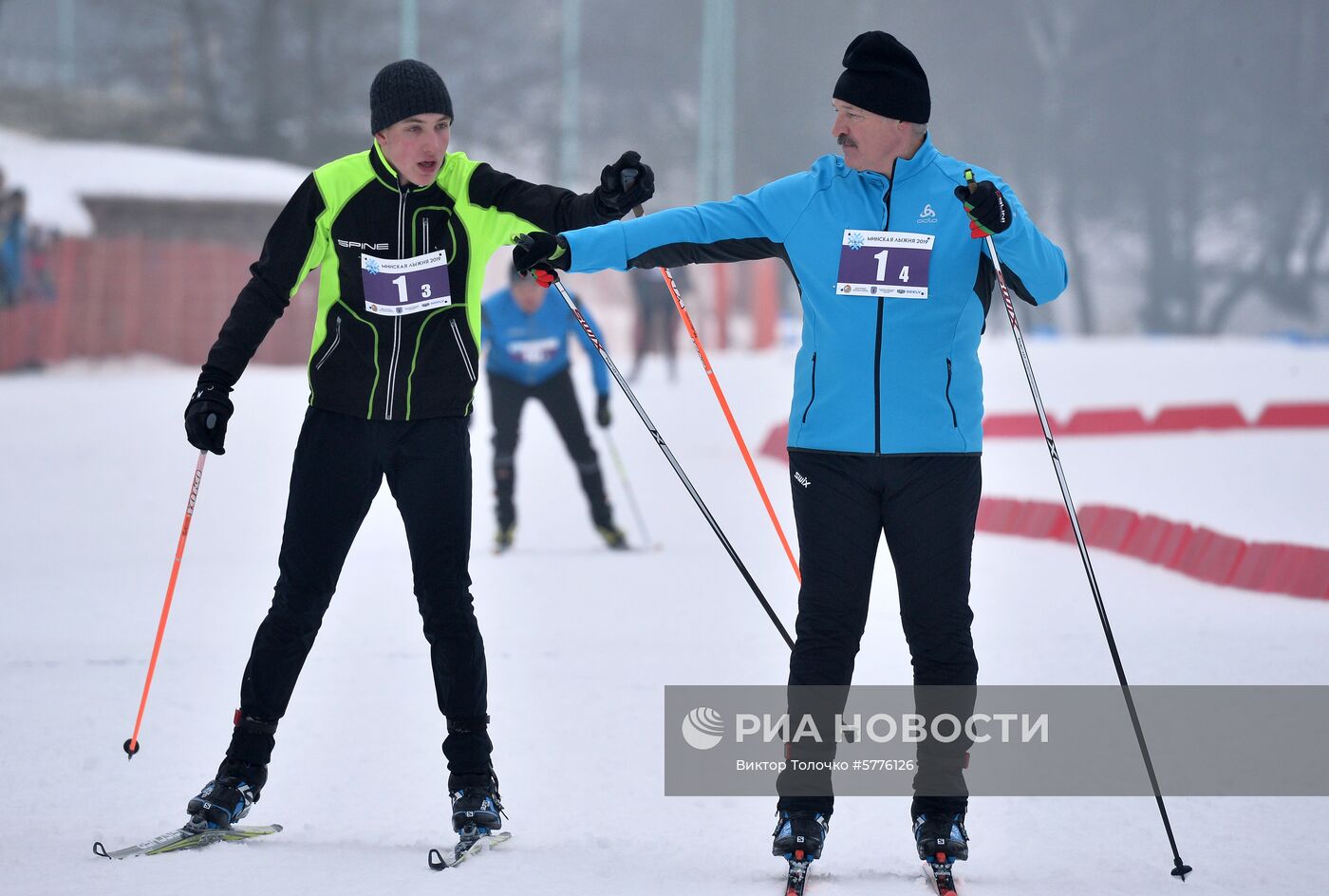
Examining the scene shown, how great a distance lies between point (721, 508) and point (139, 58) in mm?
28547

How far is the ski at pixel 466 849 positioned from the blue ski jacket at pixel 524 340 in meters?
5.41

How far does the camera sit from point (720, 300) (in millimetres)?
32969

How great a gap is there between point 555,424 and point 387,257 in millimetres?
5399

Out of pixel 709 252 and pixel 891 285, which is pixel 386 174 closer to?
pixel 709 252

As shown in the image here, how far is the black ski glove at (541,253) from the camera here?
379cm

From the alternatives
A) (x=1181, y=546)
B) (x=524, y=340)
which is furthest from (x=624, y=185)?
(x=524, y=340)

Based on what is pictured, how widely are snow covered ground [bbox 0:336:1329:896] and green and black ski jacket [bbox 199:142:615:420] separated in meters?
1.05

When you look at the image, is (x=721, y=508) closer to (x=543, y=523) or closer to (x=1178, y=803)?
(x=543, y=523)

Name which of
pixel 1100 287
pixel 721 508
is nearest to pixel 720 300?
pixel 1100 287

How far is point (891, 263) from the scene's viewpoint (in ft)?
12.0

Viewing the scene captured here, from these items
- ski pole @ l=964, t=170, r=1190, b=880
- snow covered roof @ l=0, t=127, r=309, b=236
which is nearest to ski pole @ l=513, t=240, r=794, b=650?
ski pole @ l=964, t=170, r=1190, b=880

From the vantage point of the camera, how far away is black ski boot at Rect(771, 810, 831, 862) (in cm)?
360

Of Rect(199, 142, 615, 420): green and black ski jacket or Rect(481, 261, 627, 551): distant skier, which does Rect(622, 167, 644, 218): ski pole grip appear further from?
Rect(481, 261, 627, 551): distant skier

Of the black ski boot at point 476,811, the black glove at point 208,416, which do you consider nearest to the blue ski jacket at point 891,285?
the black glove at point 208,416
